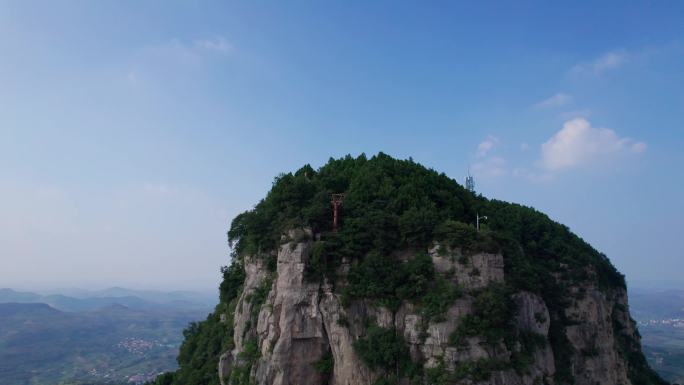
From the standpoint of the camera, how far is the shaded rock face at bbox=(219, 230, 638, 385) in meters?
26.7

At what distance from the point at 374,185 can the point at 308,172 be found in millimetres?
8120

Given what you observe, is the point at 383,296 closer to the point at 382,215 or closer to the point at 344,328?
the point at 344,328

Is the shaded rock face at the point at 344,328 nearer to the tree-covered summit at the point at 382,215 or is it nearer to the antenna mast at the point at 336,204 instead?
the tree-covered summit at the point at 382,215

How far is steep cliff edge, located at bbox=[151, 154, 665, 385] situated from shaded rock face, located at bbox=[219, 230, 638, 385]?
0.07 metres

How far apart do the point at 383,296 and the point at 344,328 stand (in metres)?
3.21

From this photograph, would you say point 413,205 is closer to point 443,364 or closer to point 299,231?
point 299,231

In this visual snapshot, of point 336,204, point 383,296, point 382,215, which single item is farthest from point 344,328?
point 336,204

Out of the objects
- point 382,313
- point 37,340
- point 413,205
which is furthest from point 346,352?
point 37,340

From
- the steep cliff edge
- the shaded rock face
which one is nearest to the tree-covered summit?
the steep cliff edge

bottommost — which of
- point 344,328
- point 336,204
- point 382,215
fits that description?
point 344,328

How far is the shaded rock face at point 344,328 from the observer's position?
26656mm

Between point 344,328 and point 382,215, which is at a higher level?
point 382,215

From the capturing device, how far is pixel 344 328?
95.7 feet

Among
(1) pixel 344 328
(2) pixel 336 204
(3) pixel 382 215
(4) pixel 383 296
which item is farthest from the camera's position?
(2) pixel 336 204
